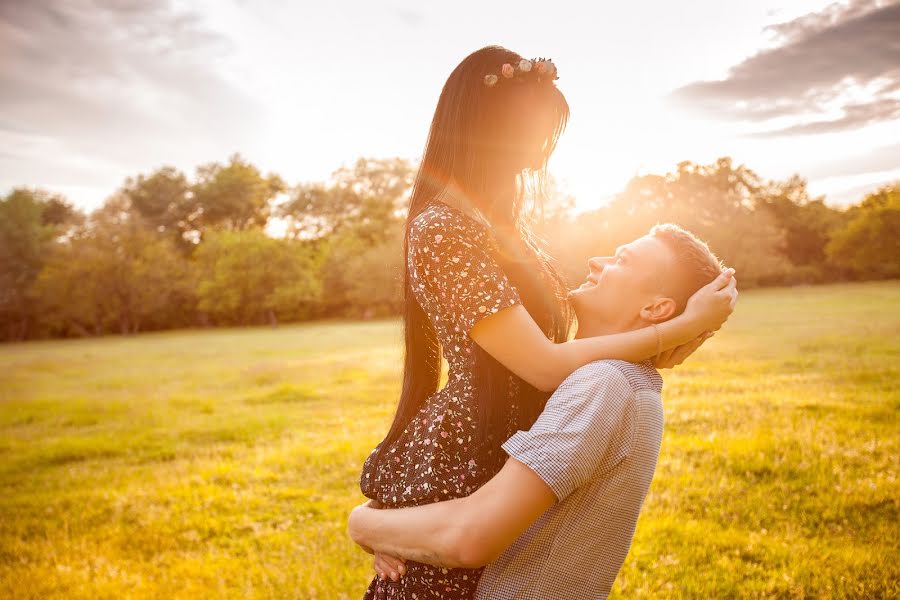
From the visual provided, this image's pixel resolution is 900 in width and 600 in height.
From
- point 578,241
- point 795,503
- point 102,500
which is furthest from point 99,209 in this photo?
point 795,503

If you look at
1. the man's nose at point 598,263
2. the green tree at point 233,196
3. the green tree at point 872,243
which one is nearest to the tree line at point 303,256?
the green tree at point 872,243

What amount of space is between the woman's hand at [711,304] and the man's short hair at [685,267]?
47mm

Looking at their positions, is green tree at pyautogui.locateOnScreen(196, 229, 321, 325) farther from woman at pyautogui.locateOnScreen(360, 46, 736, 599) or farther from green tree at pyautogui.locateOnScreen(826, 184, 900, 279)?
woman at pyautogui.locateOnScreen(360, 46, 736, 599)

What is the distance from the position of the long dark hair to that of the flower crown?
21 millimetres

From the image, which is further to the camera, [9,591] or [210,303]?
[210,303]

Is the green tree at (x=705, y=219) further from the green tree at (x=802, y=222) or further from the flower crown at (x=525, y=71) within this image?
the flower crown at (x=525, y=71)

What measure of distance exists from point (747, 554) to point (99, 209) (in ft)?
278

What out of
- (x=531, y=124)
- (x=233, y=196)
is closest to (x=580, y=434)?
(x=531, y=124)

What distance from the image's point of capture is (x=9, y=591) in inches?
229

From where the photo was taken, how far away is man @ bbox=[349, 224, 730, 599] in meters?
1.70

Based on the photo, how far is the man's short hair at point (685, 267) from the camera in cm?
230

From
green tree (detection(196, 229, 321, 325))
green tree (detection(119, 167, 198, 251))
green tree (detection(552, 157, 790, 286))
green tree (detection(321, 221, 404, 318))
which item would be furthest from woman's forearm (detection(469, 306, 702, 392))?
green tree (detection(119, 167, 198, 251))

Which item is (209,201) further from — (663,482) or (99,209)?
(663,482)

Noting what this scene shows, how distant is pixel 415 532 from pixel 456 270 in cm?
83
